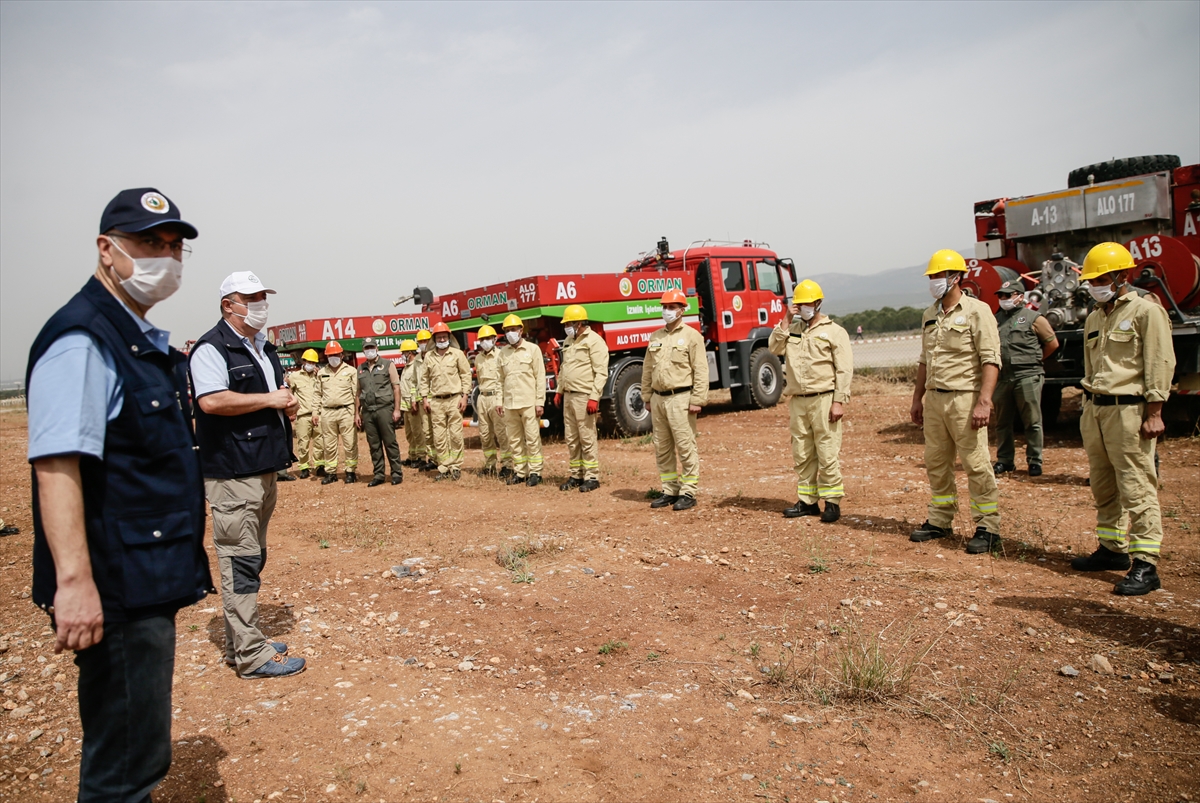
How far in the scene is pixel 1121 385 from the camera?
4.52m

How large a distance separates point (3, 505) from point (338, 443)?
4.10 m

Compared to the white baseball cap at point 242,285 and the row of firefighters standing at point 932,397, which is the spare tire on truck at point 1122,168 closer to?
the row of firefighters standing at point 932,397

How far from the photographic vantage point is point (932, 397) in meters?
5.49

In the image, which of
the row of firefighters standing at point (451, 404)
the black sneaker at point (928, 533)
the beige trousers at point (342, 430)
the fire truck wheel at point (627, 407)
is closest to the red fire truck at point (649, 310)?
the fire truck wheel at point (627, 407)

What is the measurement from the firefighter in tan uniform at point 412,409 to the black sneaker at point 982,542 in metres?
7.09

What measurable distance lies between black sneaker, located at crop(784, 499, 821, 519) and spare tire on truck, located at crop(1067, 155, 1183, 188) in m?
6.40

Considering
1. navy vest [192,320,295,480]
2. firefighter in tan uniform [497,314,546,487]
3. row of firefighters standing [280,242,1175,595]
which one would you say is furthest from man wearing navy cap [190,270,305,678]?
firefighter in tan uniform [497,314,546,487]

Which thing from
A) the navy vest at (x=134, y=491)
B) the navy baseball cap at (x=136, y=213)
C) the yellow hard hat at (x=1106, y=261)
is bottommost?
the navy vest at (x=134, y=491)

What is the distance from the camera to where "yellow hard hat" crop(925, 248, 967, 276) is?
5.35 metres

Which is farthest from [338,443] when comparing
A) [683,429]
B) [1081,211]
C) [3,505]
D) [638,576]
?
[1081,211]

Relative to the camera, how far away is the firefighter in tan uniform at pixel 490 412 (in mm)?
9477

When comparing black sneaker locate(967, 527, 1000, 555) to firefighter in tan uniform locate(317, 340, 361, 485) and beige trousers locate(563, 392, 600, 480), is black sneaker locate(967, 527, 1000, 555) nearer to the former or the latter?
beige trousers locate(563, 392, 600, 480)

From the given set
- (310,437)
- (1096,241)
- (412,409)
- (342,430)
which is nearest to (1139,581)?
(1096,241)

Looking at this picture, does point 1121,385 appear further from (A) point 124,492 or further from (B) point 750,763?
(A) point 124,492
